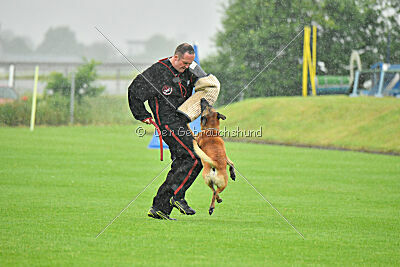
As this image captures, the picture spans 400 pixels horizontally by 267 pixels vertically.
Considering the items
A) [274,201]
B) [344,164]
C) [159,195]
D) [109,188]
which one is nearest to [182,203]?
[159,195]

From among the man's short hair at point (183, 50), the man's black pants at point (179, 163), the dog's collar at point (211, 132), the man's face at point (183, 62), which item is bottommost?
the man's black pants at point (179, 163)

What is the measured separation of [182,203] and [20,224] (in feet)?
6.07

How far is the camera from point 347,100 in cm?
2714

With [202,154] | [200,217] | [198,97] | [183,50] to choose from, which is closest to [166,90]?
[198,97]

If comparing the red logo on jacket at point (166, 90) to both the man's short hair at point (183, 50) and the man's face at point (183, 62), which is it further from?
the man's short hair at point (183, 50)

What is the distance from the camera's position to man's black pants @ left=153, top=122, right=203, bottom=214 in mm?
8062

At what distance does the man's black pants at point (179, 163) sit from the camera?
26.5 ft

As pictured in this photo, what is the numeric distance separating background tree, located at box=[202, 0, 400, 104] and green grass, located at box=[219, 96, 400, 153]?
80 cm

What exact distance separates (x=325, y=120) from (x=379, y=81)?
4.44 m

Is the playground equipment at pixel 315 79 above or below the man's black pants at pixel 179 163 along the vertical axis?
above

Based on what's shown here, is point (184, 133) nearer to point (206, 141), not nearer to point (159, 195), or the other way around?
point (206, 141)

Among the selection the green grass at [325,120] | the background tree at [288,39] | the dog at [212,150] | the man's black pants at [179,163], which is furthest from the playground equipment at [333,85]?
the dog at [212,150]

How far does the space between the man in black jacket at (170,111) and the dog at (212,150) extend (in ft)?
0.57

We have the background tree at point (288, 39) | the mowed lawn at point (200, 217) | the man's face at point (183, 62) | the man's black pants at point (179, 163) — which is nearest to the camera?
the mowed lawn at point (200, 217)
